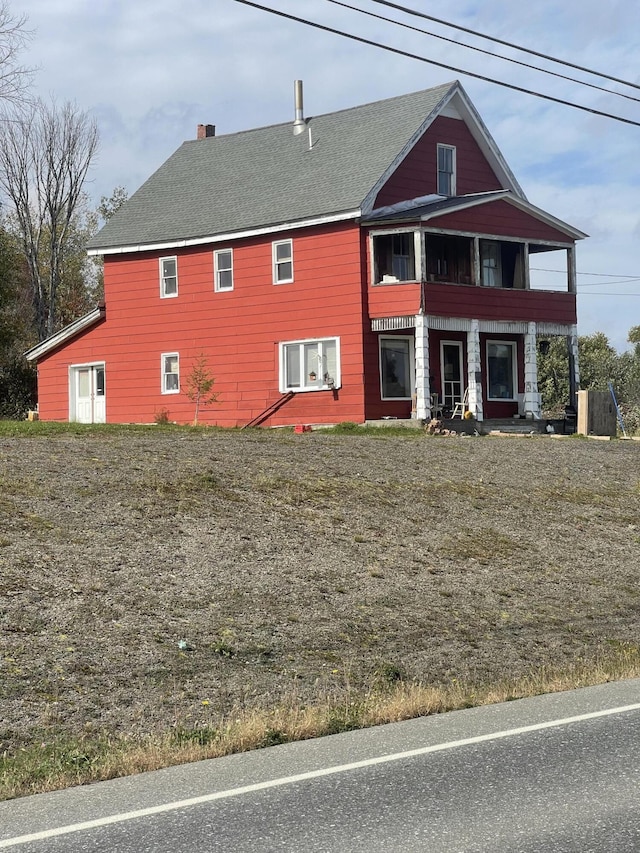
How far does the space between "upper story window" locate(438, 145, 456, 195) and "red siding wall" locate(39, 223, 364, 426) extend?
4658 millimetres

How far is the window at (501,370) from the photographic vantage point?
3734cm

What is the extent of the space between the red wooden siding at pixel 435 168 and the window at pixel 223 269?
17.0 ft

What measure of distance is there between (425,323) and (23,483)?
19.1 m

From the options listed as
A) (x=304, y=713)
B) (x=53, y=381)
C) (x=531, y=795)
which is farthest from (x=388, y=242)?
(x=531, y=795)

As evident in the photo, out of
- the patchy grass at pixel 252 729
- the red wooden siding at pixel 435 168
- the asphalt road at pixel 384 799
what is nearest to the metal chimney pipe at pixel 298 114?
the red wooden siding at pixel 435 168

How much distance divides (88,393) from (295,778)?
111ft

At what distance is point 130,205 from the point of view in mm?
41188

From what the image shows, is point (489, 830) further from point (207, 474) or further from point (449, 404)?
point (449, 404)

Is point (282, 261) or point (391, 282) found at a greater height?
point (282, 261)

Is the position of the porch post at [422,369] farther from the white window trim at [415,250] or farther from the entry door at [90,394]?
the entry door at [90,394]

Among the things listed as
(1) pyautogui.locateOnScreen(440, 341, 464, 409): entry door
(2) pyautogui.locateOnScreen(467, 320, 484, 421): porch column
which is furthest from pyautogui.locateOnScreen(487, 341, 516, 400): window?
(2) pyautogui.locateOnScreen(467, 320, 484, 421): porch column

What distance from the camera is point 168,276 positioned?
3853 centimetres

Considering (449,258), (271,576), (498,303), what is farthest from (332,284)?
(271,576)

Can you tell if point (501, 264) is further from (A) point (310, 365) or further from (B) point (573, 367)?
(A) point (310, 365)
